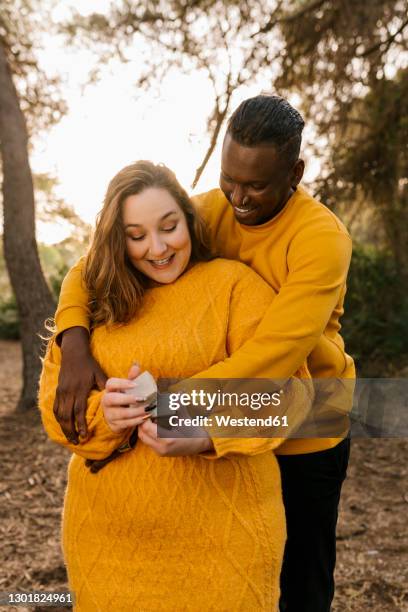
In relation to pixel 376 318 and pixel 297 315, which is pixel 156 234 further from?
pixel 376 318

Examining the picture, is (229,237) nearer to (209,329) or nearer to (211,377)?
(209,329)

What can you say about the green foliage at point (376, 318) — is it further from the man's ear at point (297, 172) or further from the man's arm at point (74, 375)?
the man's arm at point (74, 375)

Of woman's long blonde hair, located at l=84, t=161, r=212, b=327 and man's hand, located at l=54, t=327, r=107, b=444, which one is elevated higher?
woman's long blonde hair, located at l=84, t=161, r=212, b=327

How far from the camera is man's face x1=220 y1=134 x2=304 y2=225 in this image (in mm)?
1923

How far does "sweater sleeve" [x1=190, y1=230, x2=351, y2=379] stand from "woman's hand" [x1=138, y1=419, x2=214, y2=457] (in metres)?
0.17

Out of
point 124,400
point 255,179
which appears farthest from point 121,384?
point 255,179

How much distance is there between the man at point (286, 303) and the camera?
1764mm

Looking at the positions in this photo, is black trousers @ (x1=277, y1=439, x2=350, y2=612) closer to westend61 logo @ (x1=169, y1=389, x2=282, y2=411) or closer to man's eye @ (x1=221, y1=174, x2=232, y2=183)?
westend61 logo @ (x1=169, y1=389, x2=282, y2=411)

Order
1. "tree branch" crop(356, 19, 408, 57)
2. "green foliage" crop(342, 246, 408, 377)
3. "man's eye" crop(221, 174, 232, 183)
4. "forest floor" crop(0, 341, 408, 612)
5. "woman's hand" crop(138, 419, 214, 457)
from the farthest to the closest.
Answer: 1. "green foliage" crop(342, 246, 408, 377)
2. "tree branch" crop(356, 19, 408, 57)
3. "forest floor" crop(0, 341, 408, 612)
4. "man's eye" crop(221, 174, 232, 183)
5. "woman's hand" crop(138, 419, 214, 457)

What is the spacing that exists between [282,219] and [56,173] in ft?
22.4

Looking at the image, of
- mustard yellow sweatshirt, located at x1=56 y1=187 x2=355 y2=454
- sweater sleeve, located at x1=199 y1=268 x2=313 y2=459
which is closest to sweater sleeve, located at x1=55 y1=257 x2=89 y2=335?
mustard yellow sweatshirt, located at x1=56 y1=187 x2=355 y2=454

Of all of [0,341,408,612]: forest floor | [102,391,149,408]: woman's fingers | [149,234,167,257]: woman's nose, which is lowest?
[0,341,408,612]: forest floor

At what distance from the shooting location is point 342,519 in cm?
441

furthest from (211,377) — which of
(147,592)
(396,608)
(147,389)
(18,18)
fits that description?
(18,18)
